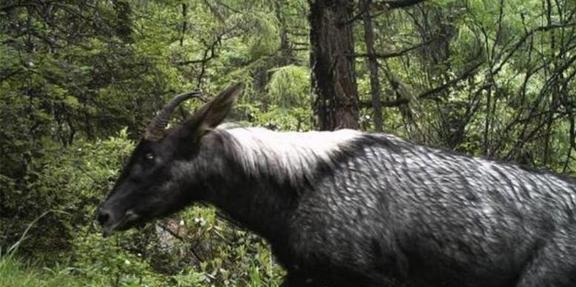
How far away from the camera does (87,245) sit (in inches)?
317

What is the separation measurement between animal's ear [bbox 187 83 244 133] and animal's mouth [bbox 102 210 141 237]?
72 cm

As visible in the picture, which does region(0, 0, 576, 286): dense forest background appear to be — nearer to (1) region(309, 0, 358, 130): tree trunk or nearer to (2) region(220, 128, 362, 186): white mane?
(1) region(309, 0, 358, 130): tree trunk

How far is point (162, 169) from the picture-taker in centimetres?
576

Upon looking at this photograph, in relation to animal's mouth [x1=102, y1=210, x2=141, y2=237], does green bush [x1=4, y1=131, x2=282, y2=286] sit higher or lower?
lower

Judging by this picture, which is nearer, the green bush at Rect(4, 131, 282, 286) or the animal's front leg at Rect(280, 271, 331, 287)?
the animal's front leg at Rect(280, 271, 331, 287)

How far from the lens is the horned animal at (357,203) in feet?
18.0

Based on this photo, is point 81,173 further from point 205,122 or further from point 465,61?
point 465,61

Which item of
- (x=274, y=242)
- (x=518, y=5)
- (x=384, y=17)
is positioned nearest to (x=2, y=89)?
(x=274, y=242)

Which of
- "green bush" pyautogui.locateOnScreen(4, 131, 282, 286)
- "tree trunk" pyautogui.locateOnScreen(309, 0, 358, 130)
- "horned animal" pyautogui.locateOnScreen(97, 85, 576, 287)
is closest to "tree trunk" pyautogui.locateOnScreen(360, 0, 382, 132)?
"tree trunk" pyautogui.locateOnScreen(309, 0, 358, 130)

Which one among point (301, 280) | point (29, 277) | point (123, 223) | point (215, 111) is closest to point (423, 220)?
point (301, 280)

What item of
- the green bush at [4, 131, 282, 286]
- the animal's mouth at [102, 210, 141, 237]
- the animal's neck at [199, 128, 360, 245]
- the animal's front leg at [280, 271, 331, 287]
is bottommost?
the green bush at [4, 131, 282, 286]

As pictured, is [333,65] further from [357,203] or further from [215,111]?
[357,203]

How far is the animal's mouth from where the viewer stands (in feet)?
18.7

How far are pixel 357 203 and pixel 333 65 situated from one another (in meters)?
3.45
